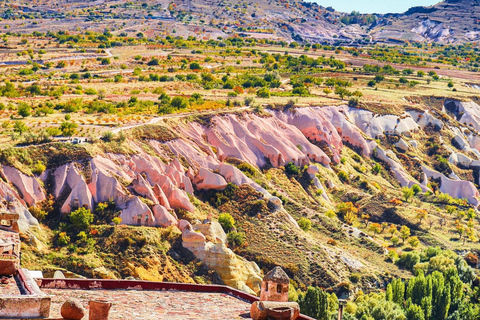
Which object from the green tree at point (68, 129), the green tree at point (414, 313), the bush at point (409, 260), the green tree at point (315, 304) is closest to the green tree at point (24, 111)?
the green tree at point (68, 129)

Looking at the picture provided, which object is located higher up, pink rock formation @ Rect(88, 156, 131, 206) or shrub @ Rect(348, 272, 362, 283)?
pink rock formation @ Rect(88, 156, 131, 206)

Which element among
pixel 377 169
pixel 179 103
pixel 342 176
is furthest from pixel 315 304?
pixel 377 169

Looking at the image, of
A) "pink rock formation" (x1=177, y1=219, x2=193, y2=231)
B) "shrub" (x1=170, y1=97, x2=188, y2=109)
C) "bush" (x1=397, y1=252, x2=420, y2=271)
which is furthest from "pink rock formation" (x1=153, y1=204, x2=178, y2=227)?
"shrub" (x1=170, y1=97, x2=188, y2=109)

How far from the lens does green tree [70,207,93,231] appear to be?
50.8 meters

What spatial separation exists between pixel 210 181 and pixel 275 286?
1652 inches

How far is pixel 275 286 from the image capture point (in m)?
21.6

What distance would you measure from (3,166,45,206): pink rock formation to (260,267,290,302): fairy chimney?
3242cm

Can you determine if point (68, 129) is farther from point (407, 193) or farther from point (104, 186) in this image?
point (407, 193)

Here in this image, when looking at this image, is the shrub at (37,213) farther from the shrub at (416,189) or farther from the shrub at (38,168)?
the shrub at (416,189)

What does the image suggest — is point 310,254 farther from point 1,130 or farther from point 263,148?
point 1,130

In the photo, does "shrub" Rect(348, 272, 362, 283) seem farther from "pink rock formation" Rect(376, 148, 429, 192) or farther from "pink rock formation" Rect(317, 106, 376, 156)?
Result: "pink rock formation" Rect(317, 106, 376, 156)

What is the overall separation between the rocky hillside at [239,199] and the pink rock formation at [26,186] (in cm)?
7

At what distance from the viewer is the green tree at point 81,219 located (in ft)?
167

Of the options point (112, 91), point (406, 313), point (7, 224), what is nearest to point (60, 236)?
point (7, 224)
